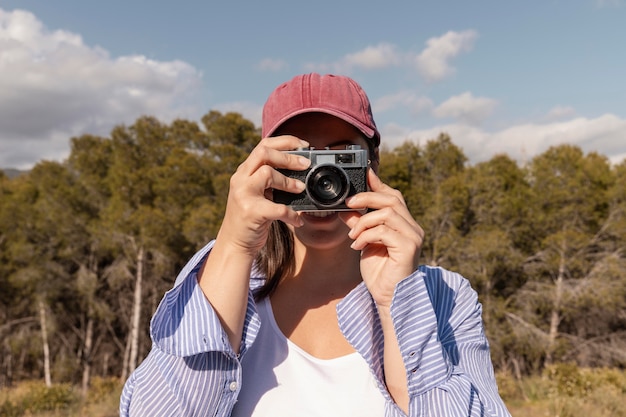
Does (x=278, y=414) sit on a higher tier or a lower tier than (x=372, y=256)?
lower

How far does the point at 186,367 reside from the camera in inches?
40.8

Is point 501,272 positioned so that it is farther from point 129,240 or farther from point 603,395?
point 129,240

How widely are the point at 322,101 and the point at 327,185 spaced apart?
220 millimetres

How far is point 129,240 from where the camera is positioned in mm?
16875

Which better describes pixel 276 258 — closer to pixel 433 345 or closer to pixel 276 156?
pixel 276 156

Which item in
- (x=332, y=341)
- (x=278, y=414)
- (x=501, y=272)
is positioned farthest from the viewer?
(x=501, y=272)

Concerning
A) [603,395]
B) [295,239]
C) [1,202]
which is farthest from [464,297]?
[1,202]

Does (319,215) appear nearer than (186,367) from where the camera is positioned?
No

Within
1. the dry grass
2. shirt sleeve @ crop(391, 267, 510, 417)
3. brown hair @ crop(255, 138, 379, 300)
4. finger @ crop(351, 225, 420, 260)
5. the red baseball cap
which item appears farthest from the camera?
the dry grass

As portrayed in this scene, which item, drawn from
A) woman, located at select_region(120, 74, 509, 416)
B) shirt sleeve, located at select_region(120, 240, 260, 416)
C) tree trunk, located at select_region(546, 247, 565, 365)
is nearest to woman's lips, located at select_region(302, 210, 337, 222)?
woman, located at select_region(120, 74, 509, 416)

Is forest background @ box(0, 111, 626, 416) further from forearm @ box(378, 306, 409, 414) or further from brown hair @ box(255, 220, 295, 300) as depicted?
forearm @ box(378, 306, 409, 414)

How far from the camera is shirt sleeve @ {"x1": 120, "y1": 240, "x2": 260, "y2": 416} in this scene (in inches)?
40.0

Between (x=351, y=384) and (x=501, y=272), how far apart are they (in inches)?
646

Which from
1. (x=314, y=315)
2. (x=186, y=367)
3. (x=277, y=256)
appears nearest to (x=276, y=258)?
(x=277, y=256)
